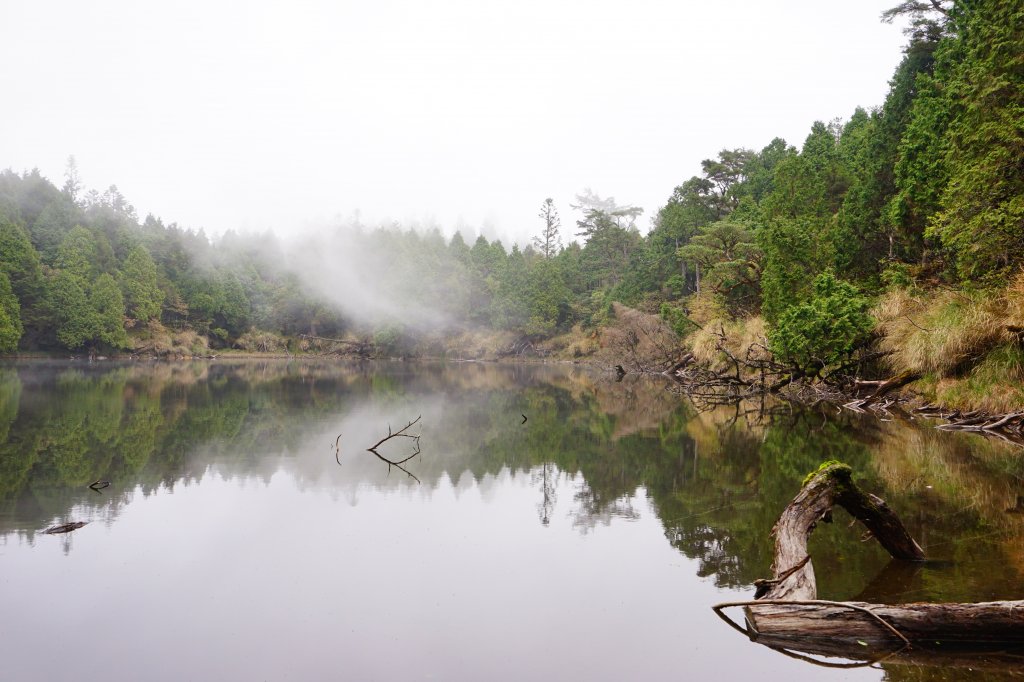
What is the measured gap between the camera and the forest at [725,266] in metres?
16.5

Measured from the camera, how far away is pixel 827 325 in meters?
20.7

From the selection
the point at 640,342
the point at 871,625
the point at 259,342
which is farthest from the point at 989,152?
the point at 259,342

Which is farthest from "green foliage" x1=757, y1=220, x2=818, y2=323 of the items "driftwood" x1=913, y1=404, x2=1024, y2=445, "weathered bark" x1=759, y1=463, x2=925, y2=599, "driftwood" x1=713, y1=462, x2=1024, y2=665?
"driftwood" x1=713, y1=462, x2=1024, y2=665

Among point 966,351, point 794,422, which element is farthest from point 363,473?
point 966,351

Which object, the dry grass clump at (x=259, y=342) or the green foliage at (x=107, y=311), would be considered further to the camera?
the dry grass clump at (x=259, y=342)

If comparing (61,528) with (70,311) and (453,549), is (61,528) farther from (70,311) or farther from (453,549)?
(70,311)

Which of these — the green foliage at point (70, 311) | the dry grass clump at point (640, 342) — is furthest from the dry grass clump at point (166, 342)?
the dry grass clump at point (640, 342)

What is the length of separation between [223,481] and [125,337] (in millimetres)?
57306

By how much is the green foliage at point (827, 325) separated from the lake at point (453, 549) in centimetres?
565

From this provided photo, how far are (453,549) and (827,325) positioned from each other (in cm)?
1745

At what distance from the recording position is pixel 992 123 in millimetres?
16000

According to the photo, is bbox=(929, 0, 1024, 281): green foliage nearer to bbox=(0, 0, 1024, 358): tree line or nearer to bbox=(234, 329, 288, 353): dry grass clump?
bbox=(0, 0, 1024, 358): tree line

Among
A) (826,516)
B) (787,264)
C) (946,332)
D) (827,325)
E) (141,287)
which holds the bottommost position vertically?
(826,516)

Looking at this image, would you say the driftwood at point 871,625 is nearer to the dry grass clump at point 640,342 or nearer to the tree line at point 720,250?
the tree line at point 720,250
